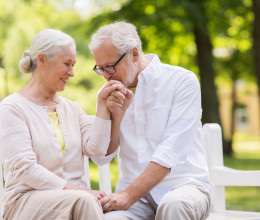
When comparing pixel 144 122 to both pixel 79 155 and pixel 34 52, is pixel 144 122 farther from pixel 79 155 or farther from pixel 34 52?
pixel 34 52

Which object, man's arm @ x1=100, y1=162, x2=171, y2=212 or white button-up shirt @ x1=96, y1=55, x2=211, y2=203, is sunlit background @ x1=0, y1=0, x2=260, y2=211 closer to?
white button-up shirt @ x1=96, y1=55, x2=211, y2=203

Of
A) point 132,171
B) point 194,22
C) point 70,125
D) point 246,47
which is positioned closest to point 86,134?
point 70,125

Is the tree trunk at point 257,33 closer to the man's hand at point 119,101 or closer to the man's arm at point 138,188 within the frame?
the man's hand at point 119,101

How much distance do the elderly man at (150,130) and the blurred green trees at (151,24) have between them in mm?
7848

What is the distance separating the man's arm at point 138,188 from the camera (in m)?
3.35

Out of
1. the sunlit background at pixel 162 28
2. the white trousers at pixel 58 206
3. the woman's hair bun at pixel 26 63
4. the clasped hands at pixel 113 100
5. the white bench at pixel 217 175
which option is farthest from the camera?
the sunlit background at pixel 162 28

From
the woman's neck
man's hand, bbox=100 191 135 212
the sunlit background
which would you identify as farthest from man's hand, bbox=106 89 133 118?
the sunlit background

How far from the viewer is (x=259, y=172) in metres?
4.09

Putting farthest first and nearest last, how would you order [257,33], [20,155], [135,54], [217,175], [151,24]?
1. [151,24]
2. [257,33]
3. [217,175]
4. [135,54]
5. [20,155]

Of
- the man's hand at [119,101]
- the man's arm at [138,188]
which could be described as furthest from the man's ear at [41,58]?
the man's arm at [138,188]

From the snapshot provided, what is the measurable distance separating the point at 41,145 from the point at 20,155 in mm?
177

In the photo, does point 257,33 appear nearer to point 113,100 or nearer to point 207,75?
point 207,75

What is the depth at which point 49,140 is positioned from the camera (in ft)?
11.3

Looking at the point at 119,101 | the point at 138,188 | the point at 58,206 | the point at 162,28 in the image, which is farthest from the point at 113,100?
the point at 162,28
